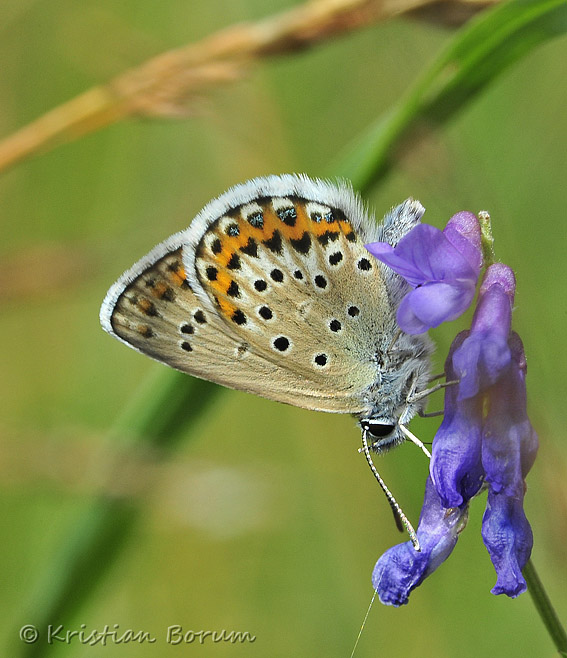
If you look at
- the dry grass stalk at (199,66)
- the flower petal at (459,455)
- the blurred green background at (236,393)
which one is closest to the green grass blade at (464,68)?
the blurred green background at (236,393)

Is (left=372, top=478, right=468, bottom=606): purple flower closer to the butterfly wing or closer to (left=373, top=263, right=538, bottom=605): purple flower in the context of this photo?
(left=373, top=263, right=538, bottom=605): purple flower

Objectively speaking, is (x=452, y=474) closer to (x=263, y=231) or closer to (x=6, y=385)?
(x=263, y=231)

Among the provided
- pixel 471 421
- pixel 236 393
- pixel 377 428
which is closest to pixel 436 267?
pixel 471 421

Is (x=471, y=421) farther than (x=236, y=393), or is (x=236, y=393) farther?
(x=236, y=393)

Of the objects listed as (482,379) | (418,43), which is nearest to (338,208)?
(482,379)

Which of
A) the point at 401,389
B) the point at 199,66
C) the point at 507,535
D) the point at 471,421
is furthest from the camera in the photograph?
the point at 199,66

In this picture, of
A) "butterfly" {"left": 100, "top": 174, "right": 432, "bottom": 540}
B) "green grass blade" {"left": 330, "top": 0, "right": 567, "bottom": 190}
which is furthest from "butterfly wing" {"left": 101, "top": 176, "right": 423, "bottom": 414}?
"green grass blade" {"left": 330, "top": 0, "right": 567, "bottom": 190}

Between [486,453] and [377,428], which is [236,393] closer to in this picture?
[377,428]

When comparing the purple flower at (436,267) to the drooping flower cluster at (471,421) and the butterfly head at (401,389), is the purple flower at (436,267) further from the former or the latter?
the butterfly head at (401,389)
